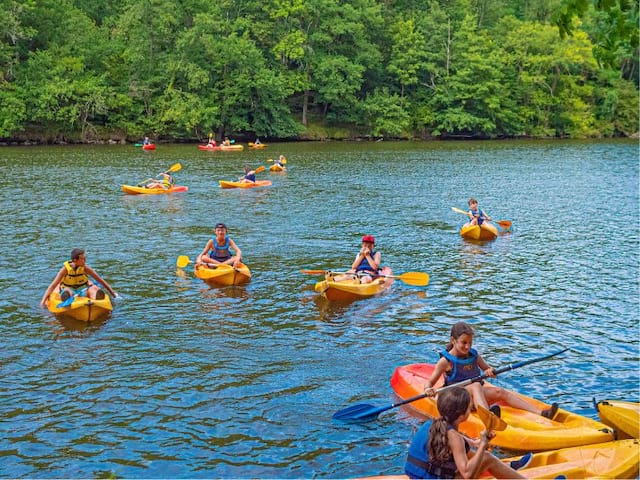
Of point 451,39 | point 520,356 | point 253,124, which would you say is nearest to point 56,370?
point 520,356

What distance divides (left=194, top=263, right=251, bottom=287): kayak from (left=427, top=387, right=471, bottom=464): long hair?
28.8ft

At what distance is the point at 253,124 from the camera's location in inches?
2277

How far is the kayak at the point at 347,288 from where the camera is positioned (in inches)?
509

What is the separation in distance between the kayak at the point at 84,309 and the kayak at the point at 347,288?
12.6ft

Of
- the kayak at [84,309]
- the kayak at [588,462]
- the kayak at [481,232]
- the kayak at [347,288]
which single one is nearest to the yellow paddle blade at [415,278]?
the kayak at [347,288]

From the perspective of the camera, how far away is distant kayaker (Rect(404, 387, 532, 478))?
5352 millimetres

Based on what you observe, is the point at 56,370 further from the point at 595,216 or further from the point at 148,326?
the point at 595,216

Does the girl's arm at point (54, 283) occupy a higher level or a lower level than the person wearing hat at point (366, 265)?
lower

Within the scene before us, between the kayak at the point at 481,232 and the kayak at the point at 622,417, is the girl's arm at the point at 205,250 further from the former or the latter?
the kayak at the point at 622,417

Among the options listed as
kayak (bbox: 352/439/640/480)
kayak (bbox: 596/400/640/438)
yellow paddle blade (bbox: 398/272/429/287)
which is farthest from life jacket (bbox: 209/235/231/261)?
kayak (bbox: 352/439/640/480)

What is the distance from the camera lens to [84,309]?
1148 cm

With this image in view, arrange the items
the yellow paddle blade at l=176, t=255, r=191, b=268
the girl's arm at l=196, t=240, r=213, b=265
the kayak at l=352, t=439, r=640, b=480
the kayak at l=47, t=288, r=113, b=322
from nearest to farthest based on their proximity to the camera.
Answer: the kayak at l=352, t=439, r=640, b=480, the kayak at l=47, t=288, r=113, b=322, the girl's arm at l=196, t=240, r=213, b=265, the yellow paddle blade at l=176, t=255, r=191, b=268

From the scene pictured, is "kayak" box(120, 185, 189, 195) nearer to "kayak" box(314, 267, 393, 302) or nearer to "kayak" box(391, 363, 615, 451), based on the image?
"kayak" box(314, 267, 393, 302)

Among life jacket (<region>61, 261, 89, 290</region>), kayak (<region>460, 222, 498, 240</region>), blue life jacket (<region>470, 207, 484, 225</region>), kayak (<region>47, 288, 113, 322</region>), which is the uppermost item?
blue life jacket (<region>470, 207, 484, 225</region>)
